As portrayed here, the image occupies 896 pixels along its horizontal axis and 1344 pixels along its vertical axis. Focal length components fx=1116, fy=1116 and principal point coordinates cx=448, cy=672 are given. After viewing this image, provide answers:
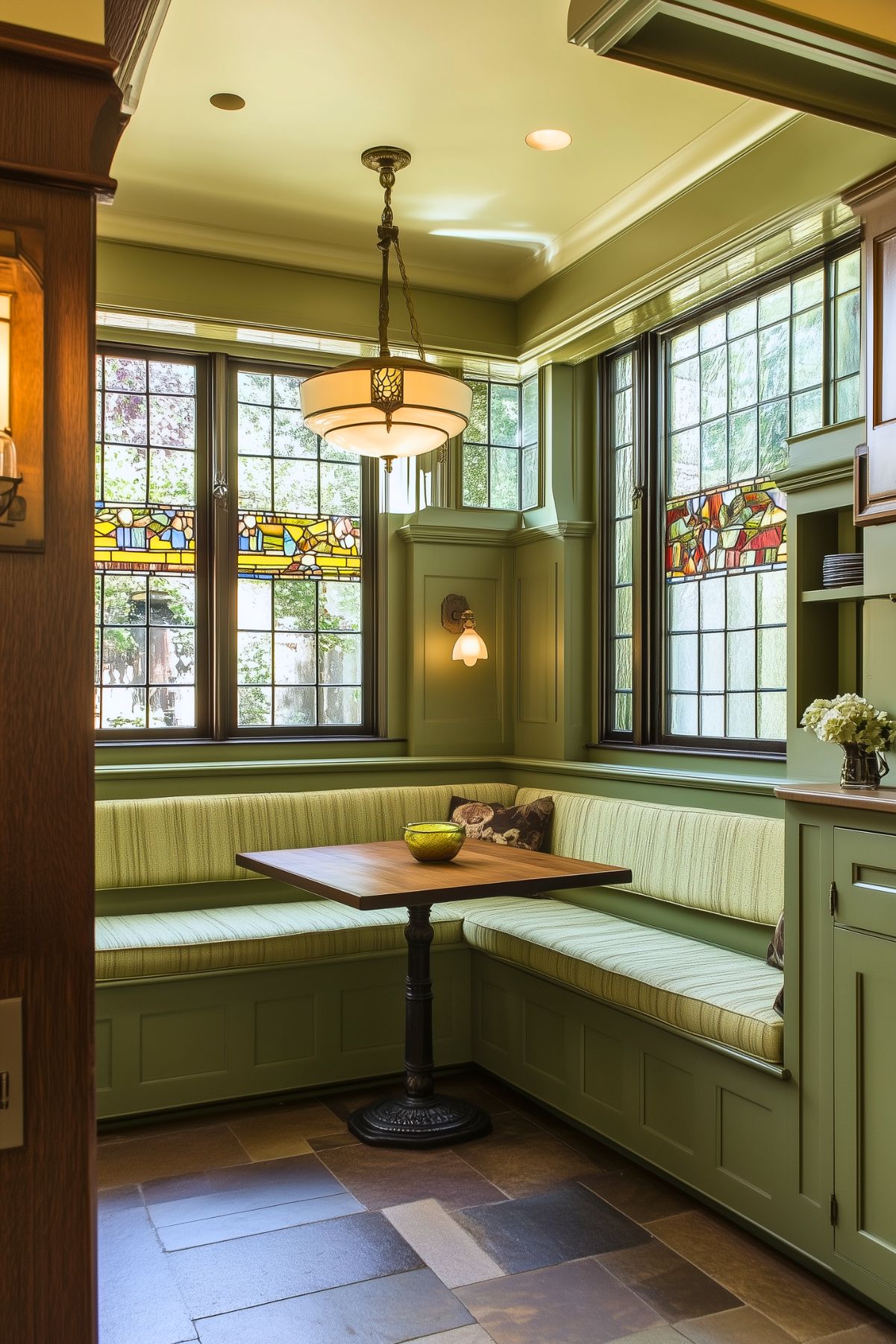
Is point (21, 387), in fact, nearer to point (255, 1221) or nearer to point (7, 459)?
point (7, 459)

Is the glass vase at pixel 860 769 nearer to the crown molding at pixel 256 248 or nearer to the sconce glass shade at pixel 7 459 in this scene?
the sconce glass shade at pixel 7 459

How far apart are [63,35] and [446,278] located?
4.24 metres

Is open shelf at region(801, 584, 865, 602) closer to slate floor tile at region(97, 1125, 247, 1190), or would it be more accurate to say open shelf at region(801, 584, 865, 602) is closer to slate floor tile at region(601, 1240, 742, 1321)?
slate floor tile at region(601, 1240, 742, 1321)

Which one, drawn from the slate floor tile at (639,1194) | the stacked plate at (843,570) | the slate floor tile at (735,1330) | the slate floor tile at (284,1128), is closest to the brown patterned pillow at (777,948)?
the slate floor tile at (639,1194)

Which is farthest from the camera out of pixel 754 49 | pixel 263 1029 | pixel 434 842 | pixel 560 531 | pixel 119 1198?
pixel 560 531

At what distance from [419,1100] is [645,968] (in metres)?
0.94

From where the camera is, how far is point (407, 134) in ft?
13.0

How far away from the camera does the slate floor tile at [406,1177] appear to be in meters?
3.23

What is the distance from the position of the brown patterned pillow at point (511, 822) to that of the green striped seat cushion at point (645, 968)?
0.30 meters

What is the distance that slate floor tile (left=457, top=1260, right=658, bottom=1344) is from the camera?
2541 mm

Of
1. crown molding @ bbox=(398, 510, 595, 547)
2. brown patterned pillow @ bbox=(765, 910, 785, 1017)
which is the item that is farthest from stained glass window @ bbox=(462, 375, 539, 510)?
brown patterned pillow @ bbox=(765, 910, 785, 1017)

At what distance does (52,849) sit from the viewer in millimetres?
1202

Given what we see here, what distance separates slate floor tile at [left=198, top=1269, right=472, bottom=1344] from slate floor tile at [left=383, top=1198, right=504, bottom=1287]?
2.8 inches

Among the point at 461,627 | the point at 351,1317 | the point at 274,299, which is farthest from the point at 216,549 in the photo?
the point at 351,1317
